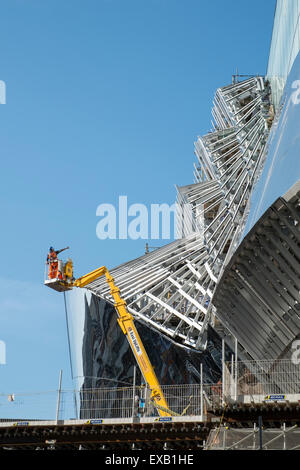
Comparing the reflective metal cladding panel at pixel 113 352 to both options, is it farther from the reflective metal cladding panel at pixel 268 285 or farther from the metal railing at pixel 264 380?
the reflective metal cladding panel at pixel 268 285

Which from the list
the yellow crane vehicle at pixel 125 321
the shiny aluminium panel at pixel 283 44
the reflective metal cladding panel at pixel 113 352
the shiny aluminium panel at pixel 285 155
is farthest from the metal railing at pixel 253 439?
the shiny aluminium panel at pixel 283 44

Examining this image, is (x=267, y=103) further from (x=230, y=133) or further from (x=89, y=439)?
(x=89, y=439)

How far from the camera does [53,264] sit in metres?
46.2

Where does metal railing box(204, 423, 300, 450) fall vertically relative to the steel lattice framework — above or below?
below

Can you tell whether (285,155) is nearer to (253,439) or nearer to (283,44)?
(253,439)

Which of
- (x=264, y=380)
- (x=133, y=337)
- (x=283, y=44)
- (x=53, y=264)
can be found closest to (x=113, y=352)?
(x=133, y=337)

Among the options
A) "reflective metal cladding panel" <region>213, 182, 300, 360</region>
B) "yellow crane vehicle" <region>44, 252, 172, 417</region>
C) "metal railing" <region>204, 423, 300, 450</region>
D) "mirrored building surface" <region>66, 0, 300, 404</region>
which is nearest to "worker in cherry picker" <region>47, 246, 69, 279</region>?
"yellow crane vehicle" <region>44, 252, 172, 417</region>

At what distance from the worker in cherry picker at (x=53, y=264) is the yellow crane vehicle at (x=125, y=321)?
114 millimetres

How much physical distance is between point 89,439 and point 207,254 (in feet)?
50.6

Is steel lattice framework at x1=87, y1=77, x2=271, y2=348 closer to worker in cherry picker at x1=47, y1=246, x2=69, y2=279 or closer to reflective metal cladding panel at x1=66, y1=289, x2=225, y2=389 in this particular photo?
reflective metal cladding panel at x1=66, y1=289, x2=225, y2=389

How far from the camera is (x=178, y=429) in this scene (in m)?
38.7

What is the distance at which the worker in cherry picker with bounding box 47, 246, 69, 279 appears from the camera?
46125 millimetres

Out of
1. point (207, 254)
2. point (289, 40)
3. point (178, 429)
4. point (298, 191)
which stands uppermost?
point (289, 40)
